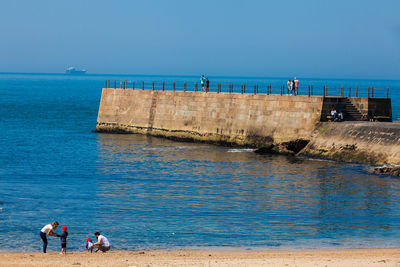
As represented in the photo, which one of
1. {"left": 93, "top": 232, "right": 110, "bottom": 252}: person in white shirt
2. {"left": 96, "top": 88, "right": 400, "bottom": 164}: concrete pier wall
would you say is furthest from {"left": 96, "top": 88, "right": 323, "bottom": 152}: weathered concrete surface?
{"left": 93, "top": 232, "right": 110, "bottom": 252}: person in white shirt

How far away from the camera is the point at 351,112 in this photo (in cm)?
4478

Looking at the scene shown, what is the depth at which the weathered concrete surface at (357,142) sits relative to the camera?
38.3 m

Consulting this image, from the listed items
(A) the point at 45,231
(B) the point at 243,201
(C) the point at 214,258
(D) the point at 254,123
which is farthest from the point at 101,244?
(D) the point at 254,123

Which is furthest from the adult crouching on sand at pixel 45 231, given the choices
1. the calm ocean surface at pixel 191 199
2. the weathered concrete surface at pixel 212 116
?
the weathered concrete surface at pixel 212 116

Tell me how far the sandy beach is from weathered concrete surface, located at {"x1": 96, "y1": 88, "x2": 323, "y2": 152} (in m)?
23.6

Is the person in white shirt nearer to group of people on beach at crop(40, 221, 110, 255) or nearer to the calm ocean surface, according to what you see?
group of people on beach at crop(40, 221, 110, 255)

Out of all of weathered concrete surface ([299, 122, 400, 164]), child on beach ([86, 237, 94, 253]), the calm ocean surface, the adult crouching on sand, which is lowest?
the calm ocean surface

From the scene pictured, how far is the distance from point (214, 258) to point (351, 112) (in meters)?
26.5

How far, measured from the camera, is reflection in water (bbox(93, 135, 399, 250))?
24.1m

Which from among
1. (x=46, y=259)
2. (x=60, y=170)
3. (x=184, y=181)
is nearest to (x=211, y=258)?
(x=46, y=259)

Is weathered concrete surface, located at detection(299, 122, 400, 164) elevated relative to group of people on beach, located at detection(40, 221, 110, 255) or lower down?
elevated

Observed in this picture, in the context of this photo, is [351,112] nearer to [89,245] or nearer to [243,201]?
[243,201]

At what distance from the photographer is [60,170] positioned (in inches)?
1535

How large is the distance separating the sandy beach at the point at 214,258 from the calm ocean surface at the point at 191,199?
3.54 feet
